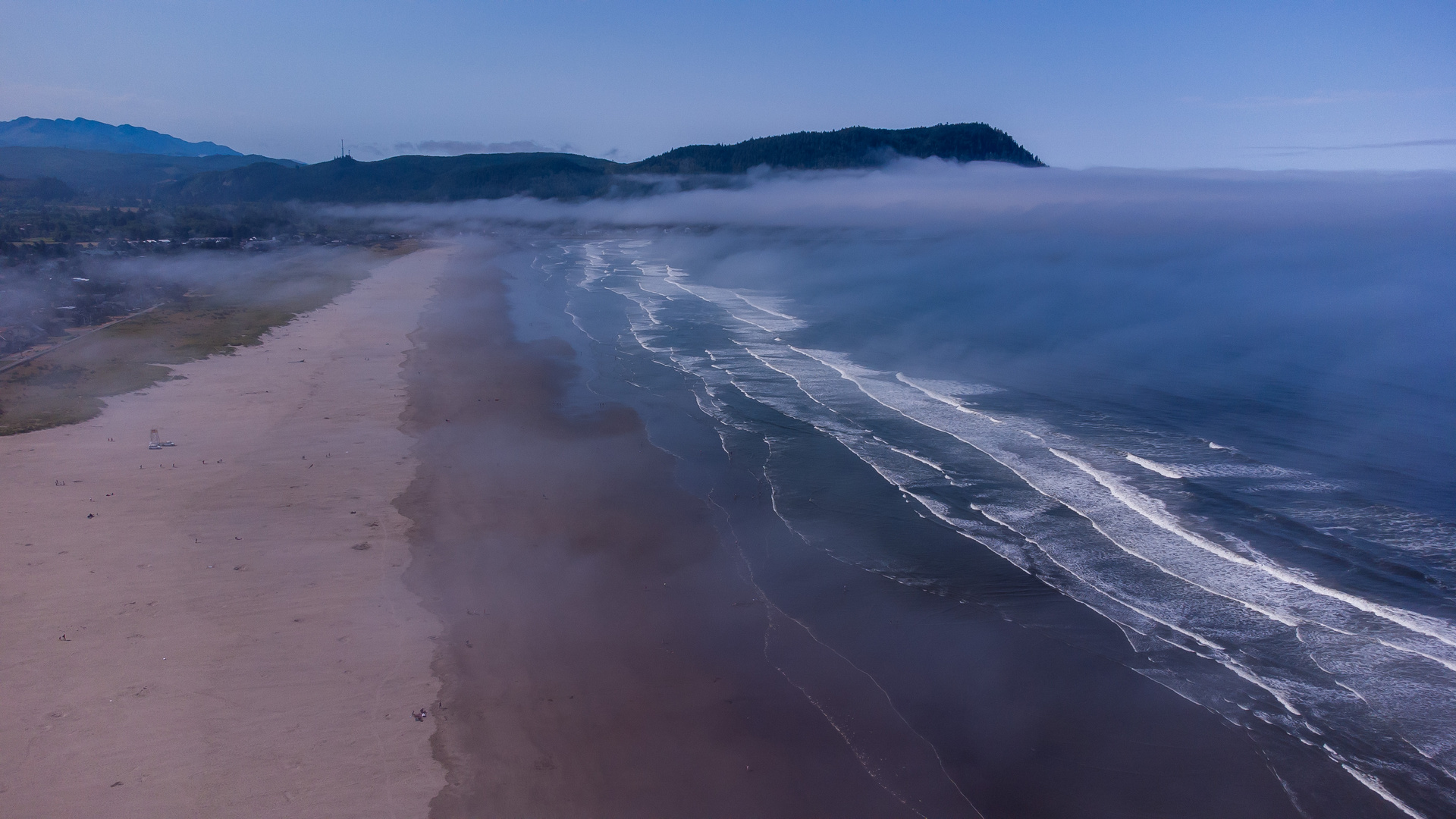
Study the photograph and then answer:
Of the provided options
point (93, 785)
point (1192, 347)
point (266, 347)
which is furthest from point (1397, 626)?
point (266, 347)

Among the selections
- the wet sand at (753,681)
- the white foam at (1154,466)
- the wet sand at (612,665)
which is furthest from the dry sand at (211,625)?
the white foam at (1154,466)

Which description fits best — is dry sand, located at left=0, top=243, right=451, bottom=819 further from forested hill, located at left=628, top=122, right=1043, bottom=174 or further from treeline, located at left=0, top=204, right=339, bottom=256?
forested hill, located at left=628, top=122, right=1043, bottom=174

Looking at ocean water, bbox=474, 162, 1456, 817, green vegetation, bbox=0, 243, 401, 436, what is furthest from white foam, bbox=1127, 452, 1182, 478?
green vegetation, bbox=0, 243, 401, 436

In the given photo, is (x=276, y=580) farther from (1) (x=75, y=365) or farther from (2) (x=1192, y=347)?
(2) (x=1192, y=347)

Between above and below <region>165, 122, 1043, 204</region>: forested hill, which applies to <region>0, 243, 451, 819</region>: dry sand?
below

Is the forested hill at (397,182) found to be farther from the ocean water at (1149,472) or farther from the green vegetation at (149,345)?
the ocean water at (1149,472)
